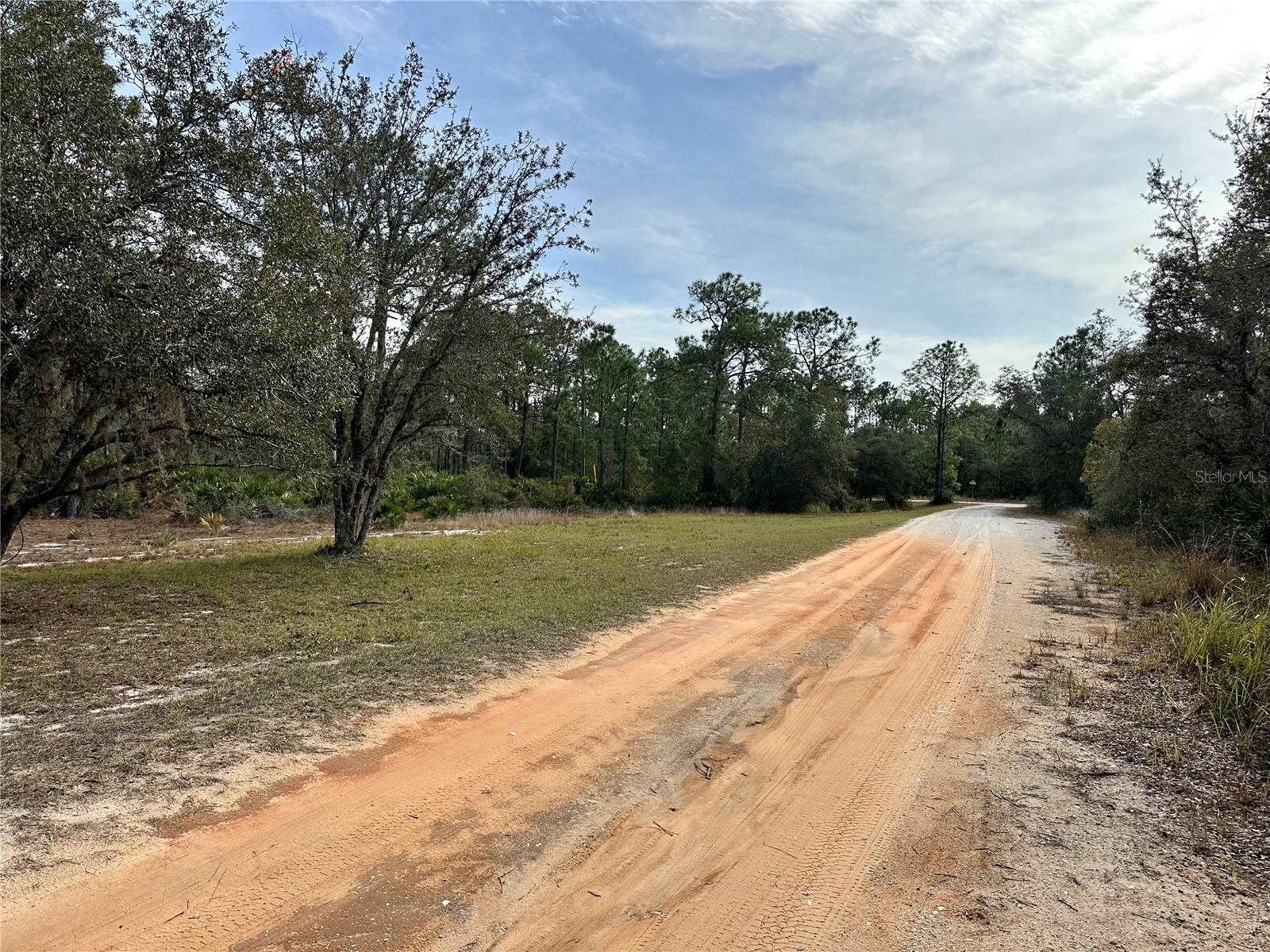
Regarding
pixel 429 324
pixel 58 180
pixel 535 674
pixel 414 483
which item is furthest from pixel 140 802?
pixel 414 483

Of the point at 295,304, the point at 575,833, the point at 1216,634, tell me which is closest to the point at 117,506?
the point at 295,304

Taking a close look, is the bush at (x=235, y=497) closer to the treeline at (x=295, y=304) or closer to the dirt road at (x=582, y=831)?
the treeline at (x=295, y=304)

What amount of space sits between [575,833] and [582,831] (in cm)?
4

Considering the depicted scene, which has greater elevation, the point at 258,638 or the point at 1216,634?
the point at 1216,634

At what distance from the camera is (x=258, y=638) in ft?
22.1

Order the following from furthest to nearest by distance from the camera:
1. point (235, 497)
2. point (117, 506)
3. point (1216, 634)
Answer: point (235, 497)
point (117, 506)
point (1216, 634)

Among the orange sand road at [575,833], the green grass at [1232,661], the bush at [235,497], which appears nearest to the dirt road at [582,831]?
the orange sand road at [575,833]

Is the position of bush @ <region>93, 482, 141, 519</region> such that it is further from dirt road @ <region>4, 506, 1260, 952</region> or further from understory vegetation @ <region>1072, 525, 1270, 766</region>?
understory vegetation @ <region>1072, 525, 1270, 766</region>

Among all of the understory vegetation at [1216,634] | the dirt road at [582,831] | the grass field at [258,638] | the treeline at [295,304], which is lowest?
the dirt road at [582,831]

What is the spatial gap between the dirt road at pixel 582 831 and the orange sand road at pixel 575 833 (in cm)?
1

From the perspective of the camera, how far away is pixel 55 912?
2553 millimetres

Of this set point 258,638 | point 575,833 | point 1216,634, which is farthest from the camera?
point 258,638

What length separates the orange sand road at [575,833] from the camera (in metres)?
2.61

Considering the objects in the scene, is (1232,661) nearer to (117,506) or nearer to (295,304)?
(295,304)
